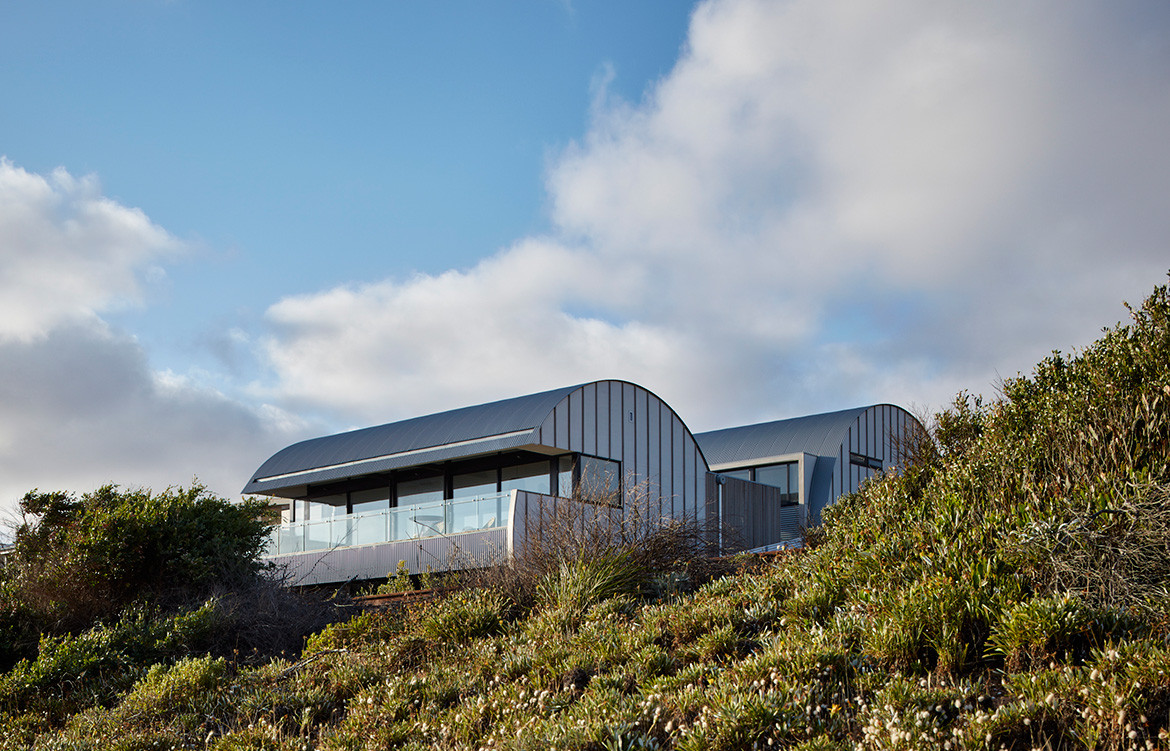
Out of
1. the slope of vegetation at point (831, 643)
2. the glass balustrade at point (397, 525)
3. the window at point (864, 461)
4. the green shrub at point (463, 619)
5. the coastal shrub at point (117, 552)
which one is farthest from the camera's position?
the window at point (864, 461)

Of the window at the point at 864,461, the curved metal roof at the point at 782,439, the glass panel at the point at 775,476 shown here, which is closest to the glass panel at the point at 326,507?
the curved metal roof at the point at 782,439

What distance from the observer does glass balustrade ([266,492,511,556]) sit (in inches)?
675

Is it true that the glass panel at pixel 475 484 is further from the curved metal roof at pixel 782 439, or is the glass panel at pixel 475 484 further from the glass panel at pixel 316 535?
the curved metal roof at pixel 782 439

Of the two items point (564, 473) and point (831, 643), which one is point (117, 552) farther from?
point (831, 643)

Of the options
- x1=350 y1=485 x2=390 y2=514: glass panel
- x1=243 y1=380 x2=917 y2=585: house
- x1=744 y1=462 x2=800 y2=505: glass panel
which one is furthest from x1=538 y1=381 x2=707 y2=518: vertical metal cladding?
x1=350 y1=485 x2=390 y2=514: glass panel

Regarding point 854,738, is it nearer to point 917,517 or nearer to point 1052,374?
point 917,517

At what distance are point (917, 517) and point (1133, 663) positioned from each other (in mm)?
3121

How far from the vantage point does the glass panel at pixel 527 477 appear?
763 inches

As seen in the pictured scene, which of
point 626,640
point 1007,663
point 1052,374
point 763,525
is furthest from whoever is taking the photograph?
point 763,525

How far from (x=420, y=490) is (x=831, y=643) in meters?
15.9

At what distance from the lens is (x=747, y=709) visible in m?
5.91

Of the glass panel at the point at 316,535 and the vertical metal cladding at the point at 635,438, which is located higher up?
the vertical metal cladding at the point at 635,438

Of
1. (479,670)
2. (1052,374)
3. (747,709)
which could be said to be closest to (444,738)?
(479,670)

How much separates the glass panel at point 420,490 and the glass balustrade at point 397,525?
248cm
